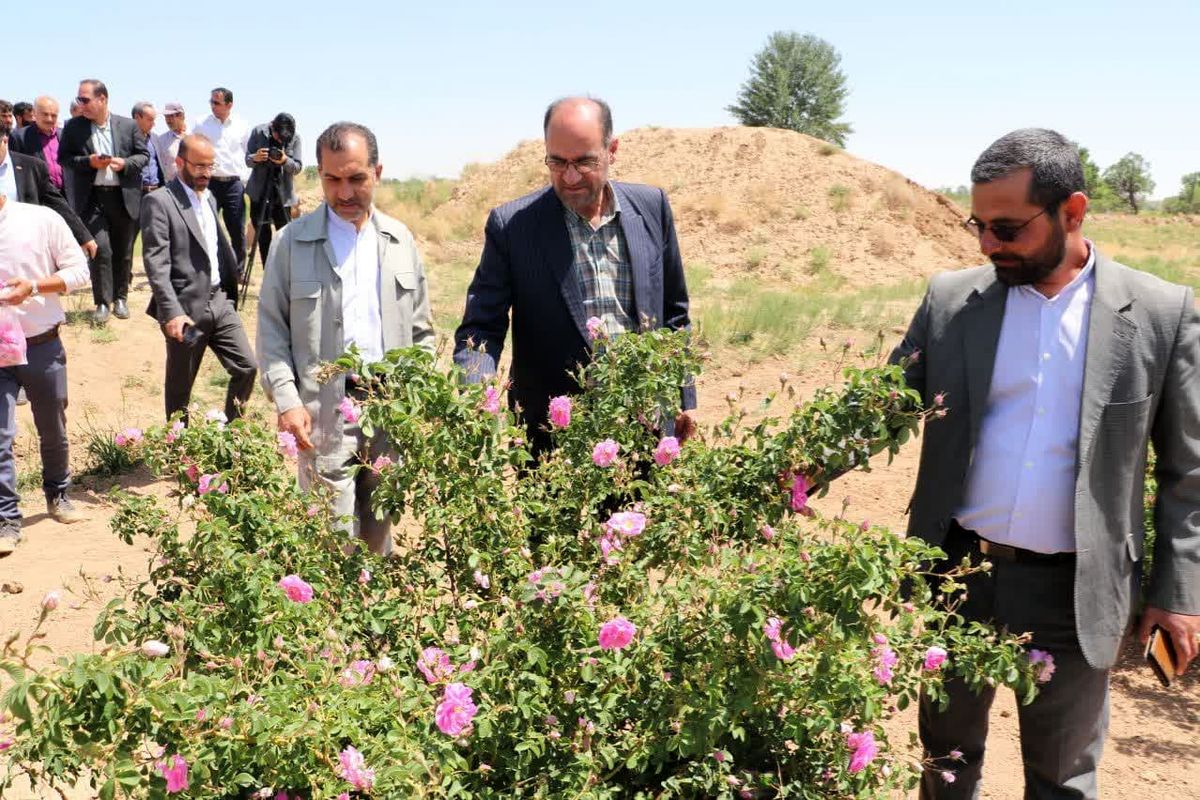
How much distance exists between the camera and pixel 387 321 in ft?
11.6

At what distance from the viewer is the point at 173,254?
5.45 m

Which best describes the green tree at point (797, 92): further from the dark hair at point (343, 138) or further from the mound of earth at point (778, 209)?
the dark hair at point (343, 138)

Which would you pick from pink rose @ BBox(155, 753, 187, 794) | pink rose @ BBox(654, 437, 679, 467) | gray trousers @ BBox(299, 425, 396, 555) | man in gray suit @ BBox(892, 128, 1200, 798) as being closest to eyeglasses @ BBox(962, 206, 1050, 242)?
man in gray suit @ BBox(892, 128, 1200, 798)

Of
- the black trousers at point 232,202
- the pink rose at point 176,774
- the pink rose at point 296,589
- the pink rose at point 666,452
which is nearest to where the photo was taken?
the pink rose at point 176,774

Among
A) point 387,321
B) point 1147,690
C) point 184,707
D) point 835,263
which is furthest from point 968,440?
point 835,263

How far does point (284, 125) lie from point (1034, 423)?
8868 mm

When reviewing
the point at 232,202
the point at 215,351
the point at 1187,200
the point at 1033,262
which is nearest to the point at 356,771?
the point at 1033,262

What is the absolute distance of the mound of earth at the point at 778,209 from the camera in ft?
65.5

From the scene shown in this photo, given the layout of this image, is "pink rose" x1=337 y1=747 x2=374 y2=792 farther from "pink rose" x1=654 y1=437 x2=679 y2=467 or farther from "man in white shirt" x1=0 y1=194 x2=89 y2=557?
"man in white shirt" x1=0 y1=194 x2=89 y2=557

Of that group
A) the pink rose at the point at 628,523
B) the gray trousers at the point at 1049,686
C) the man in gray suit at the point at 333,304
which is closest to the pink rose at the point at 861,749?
the gray trousers at the point at 1049,686

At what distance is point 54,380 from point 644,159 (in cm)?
2223

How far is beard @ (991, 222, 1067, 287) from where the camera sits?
2170mm

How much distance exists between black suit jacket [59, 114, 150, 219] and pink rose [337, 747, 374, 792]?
8.11m

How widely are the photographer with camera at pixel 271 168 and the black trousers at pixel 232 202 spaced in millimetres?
195
